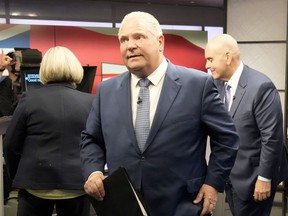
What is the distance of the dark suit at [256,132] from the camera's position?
2314 mm

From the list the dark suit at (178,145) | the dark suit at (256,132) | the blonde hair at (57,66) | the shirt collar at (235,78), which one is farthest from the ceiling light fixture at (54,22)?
the dark suit at (178,145)

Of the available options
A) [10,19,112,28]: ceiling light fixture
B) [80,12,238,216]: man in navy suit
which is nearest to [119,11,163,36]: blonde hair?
[80,12,238,216]: man in navy suit

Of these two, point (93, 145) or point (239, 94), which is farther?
point (239, 94)

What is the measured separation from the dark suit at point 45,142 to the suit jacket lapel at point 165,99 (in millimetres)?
766

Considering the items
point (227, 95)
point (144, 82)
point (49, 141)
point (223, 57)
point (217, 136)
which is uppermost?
point (223, 57)

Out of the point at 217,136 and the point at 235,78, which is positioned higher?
the point at 235,78

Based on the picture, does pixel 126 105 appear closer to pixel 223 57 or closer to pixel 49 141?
pixel 49 141

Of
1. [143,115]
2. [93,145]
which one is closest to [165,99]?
[143,115]

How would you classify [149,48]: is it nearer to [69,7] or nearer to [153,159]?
[153,159]

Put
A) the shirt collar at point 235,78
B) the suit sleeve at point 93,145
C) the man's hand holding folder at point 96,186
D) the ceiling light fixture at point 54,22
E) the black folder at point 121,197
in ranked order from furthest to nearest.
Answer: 1. the ceiling light fixture at point 54,22
2. the shirt collar at point 235,78
3. the suit sleeve at point 93,145
4. the man's hand holding folder at point 96,186
5. the black folder at point 121,197

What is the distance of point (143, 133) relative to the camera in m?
1.71

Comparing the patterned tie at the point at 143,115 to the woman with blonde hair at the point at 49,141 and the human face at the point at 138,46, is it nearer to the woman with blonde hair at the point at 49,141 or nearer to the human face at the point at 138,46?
Answer: the human face at the point at 138,46

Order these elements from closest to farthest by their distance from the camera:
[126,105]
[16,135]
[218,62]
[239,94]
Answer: [126,105]
[16,135]
[239,94]
[218,62]

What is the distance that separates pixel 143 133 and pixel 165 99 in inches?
6.3
